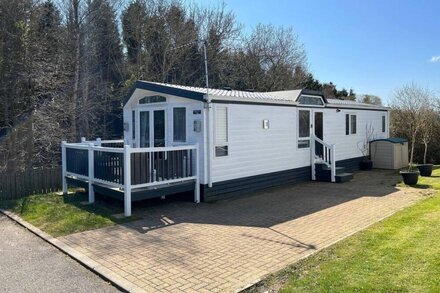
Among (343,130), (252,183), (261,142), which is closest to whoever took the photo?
(252,183)

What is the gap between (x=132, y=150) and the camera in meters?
7.53

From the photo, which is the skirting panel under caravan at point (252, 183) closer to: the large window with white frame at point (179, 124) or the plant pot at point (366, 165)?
the large window with white frame at point (179, 124)

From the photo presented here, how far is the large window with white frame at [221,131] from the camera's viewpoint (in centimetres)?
920

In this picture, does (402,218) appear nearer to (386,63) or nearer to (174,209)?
(174,209)

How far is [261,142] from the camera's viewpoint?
10.6 metres

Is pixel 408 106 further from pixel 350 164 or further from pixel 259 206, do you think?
pixel 259 206

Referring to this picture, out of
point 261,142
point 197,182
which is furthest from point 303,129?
point 197,182

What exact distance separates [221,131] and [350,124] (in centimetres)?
804

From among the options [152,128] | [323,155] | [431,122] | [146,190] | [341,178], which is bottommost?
[341,178]

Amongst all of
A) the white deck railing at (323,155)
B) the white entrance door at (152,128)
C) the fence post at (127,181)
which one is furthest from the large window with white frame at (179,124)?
the white deck railing at (323,155)

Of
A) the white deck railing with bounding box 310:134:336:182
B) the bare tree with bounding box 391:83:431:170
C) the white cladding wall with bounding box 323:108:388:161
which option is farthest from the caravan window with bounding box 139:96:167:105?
the bare tree with bounding box 391:83:431:170

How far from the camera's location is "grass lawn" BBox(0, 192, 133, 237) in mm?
6825

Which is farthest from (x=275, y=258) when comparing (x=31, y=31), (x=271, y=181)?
(x=31, y=31)

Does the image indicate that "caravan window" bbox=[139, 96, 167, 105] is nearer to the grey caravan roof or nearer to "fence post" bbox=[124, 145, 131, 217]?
the grey caravan roof
